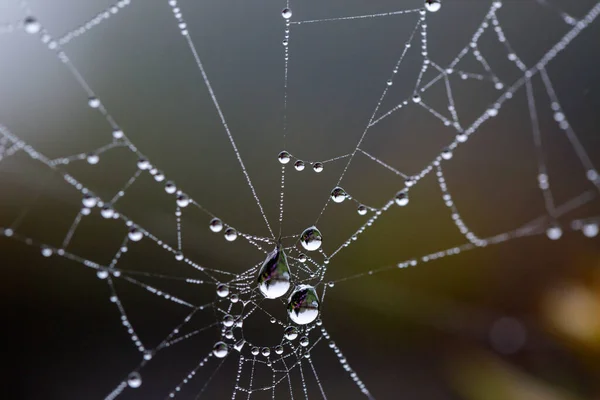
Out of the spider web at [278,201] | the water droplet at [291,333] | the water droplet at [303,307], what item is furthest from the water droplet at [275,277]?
the spider web at [278,201]

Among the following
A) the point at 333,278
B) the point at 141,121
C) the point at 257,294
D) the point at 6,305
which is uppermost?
the point at 141,121

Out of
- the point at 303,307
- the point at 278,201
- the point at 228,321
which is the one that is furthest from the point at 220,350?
the point at 278,201

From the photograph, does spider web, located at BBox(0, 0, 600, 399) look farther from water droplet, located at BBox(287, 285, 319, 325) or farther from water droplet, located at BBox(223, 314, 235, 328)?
water droplet, located at BBox(287, 285, 319, 325)

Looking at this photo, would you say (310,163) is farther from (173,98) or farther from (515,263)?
(515,263)

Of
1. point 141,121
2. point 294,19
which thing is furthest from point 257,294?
point 294,19

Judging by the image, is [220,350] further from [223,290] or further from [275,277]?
[275,277]
